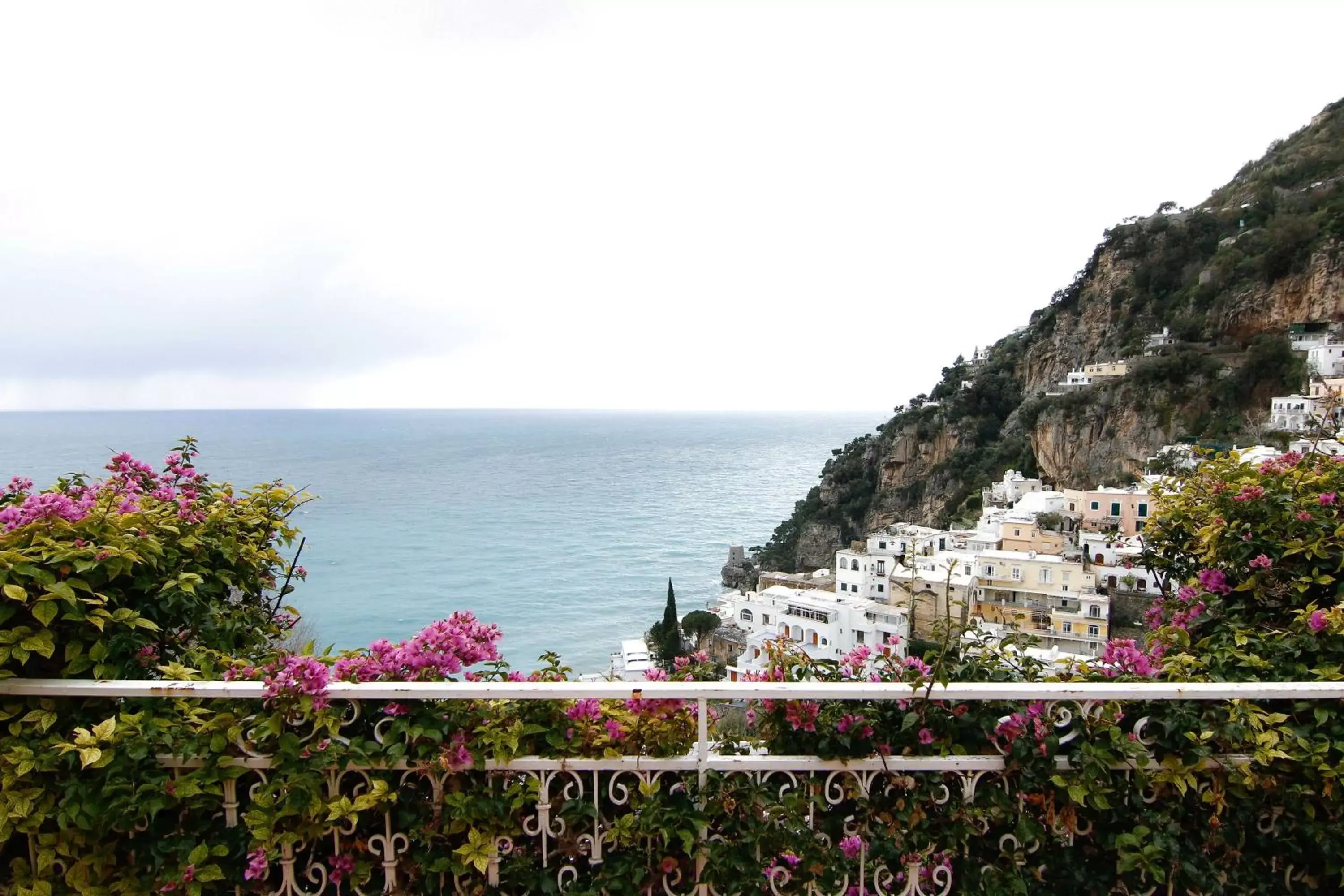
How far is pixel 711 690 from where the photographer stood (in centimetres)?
168

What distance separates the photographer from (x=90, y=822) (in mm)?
1628

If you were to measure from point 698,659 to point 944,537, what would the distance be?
26.7m

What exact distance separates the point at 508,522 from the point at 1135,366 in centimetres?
4646

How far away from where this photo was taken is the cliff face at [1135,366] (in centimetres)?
3338

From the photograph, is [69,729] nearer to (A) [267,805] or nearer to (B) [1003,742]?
(A) [267,805]

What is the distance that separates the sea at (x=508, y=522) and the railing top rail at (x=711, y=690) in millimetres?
346

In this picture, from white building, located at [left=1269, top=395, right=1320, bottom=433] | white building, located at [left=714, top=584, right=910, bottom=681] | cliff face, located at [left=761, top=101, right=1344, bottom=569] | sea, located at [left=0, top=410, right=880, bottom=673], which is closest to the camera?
white building, located at [left=714, top=584, right=910, bottom=681]

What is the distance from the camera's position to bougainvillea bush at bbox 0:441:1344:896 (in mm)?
1661

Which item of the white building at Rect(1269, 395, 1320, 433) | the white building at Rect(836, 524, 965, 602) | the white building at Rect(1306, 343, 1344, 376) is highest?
the white building at Rect(1306, 343, 1344, 376)

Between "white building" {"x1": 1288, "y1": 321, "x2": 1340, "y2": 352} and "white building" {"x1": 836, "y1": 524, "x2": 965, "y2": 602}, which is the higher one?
"white building" {"x1": 1288, "y1": 321, "x2": 1340, "y2": 352}

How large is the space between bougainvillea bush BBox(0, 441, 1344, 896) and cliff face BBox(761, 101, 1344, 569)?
33.5 metres

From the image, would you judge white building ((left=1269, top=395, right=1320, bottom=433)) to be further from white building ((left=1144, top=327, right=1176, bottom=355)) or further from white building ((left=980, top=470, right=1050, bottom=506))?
white building ((left=1144, top=327, right=1176, bottom=355))

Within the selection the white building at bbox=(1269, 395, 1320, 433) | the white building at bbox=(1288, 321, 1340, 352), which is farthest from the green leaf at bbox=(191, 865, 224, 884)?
the white building at bbox=(1288, 321, 1340, 352)

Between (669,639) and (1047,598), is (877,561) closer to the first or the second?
(1047,598)
